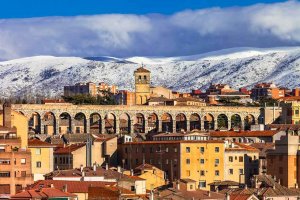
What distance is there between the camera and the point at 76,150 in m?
110

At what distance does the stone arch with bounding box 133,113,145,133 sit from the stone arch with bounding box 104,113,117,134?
7.91 feet

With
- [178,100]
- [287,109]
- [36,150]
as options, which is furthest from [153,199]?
[178,100]

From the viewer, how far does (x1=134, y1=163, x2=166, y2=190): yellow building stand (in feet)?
320

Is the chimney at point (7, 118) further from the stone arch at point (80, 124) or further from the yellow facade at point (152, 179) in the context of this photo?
the stone arch at point (80, 124)

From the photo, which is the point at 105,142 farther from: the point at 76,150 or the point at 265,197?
the point at 265,197

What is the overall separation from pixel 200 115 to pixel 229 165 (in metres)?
62.9

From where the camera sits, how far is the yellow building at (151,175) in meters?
97.5

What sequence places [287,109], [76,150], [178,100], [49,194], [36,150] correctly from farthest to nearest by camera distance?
1. [178,100]
2. [287,109]
3. [76,150]
4. [36,150]
5. [49,194]

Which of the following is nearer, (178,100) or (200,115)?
(200,115)

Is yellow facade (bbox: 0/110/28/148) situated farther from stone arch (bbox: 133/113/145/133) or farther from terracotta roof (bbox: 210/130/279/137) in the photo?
stone arch (bbox: 133/113/145/133)

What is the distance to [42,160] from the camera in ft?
333

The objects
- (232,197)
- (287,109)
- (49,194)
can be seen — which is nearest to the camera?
(49,194)

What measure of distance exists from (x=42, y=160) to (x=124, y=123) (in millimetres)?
72271

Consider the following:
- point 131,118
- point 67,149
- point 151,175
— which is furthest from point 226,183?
point 131,118
